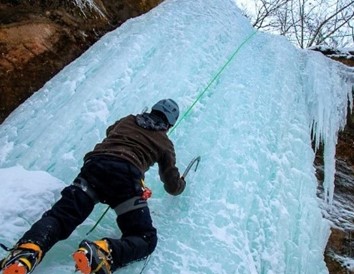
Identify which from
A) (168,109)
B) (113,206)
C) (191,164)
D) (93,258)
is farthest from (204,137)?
(93,258)

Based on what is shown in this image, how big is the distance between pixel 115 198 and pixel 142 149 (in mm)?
329

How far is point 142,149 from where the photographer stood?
2537mm

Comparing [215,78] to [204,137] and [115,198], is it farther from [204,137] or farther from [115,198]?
[115,198]

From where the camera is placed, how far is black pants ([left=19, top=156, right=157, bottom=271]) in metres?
2.11

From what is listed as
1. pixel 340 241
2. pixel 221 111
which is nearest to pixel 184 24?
pixel 221 111

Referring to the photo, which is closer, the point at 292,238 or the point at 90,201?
the point at 90,201

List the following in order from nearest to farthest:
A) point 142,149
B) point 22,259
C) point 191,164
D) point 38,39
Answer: point 22,259
point 142,149
point 191,164
point 38,39

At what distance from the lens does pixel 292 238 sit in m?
3.24

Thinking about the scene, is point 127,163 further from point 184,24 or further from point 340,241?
point 184,24

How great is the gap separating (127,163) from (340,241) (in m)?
2.31

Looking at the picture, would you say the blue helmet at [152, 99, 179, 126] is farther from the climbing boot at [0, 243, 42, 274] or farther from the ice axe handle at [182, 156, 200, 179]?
the climbing boot at [0, 243, 42, 274]

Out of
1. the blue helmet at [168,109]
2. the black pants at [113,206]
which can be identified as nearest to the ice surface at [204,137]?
the black pants at [113,206]

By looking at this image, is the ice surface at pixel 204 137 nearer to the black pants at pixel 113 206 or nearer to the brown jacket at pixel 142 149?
the black pants at pixel 113 206

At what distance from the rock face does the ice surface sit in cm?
18
